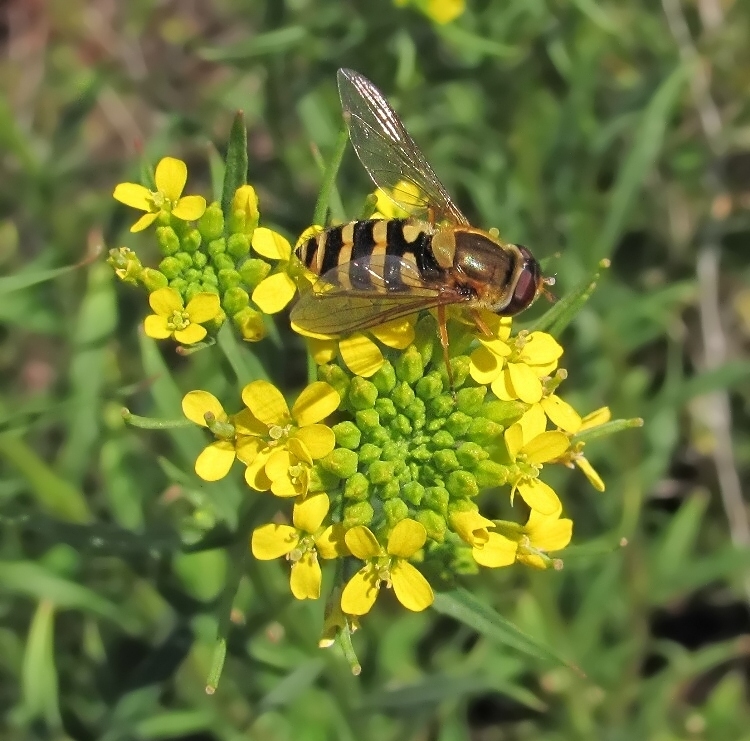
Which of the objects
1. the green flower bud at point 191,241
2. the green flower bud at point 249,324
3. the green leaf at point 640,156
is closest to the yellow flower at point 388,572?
the green flower bud at point 249,324

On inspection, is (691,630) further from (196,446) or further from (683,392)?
(196,446)

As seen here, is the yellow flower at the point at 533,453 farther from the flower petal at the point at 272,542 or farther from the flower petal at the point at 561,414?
the flower petal at the point at 272,542

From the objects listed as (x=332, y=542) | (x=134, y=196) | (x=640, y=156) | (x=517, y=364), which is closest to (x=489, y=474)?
(x=517, y=364)

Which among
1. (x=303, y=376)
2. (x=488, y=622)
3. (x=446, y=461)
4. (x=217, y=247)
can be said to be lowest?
(x=303, y=376)

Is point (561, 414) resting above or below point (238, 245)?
below

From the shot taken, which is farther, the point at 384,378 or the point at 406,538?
the point at 384,378

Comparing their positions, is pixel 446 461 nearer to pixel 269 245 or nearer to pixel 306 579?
pixel 306 579
